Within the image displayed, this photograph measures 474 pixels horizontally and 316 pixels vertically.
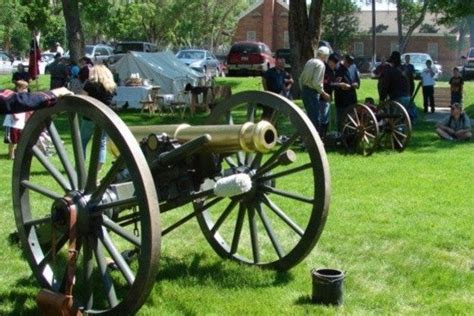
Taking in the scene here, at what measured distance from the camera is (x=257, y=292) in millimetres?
5637

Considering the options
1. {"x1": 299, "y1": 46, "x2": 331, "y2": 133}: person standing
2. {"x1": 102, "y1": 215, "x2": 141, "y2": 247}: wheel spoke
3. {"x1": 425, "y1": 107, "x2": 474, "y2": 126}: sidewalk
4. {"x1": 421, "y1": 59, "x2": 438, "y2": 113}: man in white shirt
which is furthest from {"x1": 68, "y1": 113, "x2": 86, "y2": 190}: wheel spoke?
{"x1": 421, "y1": 59, "x2": 438, "y2": 113}: man in white shirt

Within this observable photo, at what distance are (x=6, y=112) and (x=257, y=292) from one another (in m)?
2.17

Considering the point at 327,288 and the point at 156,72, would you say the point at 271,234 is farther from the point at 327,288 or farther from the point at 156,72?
the point at 156,72

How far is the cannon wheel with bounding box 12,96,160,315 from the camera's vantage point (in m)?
4.40

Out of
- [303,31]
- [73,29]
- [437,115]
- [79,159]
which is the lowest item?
[437,115]

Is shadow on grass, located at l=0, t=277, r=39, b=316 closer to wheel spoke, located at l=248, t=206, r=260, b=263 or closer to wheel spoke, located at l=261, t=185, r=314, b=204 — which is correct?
wheel spoke, located at l=248, t=206, r=260, b=263

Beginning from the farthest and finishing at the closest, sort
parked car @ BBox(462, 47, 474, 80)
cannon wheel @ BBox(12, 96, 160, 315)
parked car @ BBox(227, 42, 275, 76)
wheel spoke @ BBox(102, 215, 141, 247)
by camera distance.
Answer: parked car @ BBox(462, 47, 474, 80) < parked car @ BBox(227, 42, 275, 76) < wheel spoke @ BBox(102, 215, 141, 247) < cannon wheel @ BBox(12, 96, 160, 315)

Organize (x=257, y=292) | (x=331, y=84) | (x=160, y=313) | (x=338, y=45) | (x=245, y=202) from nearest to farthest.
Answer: (x=160, y=313) → (x=257, y=292) → (x=245, y=202) → (x=331, y=84) → (x=338, y=45)

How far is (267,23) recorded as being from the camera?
230 ft

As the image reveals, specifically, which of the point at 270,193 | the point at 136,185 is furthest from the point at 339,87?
the point at 136,185

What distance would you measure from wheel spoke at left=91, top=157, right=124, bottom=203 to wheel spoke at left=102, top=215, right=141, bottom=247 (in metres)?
0.14

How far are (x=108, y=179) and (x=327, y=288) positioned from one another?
1.72 m

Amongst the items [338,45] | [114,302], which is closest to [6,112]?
[114,302]

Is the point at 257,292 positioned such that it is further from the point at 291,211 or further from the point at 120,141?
the point at 291,211
